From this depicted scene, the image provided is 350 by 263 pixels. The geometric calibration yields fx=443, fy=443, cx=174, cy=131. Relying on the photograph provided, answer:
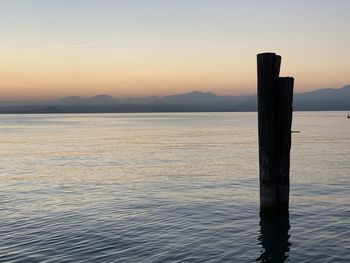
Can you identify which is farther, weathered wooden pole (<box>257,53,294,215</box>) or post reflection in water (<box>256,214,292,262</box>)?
weathered wooden pole (<box>257,53,294,215</box>)

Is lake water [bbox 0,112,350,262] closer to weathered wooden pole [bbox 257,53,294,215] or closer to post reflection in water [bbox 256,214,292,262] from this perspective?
post reflection in water [bbox 256,214,292,262]

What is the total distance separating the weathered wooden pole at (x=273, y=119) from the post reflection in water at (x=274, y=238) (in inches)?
49.4

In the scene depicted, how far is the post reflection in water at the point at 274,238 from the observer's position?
10867mm

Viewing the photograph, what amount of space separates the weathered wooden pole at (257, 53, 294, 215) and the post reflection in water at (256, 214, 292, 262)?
1.25m

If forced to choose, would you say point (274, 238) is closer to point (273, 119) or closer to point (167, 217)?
point (273, 119)

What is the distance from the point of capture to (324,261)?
1024 centimetres

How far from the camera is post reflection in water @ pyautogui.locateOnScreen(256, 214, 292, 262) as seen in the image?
10867mm

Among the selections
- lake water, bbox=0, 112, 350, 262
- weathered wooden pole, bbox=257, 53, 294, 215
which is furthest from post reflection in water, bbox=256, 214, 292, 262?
weathered wooden pole, bbox=257, 53, 294, 215

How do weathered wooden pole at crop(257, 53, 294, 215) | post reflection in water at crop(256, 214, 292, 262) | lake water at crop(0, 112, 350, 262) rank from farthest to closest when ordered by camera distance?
weathered wooden pole at crop(257, 53, 294, 215), lake water at crop(0, 112, 350, 262), post reflection in water at crop(256, 214, 292, 262)

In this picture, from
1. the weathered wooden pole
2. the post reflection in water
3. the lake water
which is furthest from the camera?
the weathered wooden pole

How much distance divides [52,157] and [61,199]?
19498 millimetres

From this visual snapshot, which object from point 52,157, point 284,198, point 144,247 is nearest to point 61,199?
point 144,247

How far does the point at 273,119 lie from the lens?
12812 millimetres

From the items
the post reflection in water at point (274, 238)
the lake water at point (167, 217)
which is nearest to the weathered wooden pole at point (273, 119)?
the post reflection in water at point (274, 238)
